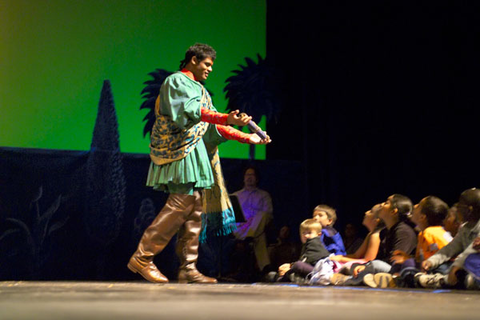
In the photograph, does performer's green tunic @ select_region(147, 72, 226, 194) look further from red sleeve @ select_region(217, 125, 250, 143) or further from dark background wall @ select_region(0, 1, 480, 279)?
dark background wall @ select_region(0, 1, 480, 279)

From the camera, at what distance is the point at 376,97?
18.6 feet

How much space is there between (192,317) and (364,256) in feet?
9.62

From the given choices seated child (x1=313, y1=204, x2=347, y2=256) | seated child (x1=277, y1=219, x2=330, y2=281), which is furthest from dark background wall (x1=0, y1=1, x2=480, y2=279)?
seated child (x1=277, y1=219, x2=330, y2=281)

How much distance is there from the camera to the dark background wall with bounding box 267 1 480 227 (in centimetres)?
501

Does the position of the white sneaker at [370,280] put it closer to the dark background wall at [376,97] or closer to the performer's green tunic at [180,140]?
the performer's green tunic at [180,140]

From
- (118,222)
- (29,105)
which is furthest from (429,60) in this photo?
(29,105)

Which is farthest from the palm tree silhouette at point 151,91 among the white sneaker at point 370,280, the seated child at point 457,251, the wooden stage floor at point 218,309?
the wooden stage floor at point 218,309

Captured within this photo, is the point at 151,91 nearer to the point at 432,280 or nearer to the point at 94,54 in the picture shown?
the point at 94,54

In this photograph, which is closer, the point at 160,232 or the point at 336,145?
the point at 160,232

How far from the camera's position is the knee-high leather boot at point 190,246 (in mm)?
3514

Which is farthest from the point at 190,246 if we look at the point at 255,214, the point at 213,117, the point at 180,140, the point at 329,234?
the point at 255,214

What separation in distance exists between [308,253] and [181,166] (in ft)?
3.75

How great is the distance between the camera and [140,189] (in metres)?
5.47

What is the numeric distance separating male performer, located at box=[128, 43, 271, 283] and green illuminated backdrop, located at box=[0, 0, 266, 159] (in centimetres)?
259
